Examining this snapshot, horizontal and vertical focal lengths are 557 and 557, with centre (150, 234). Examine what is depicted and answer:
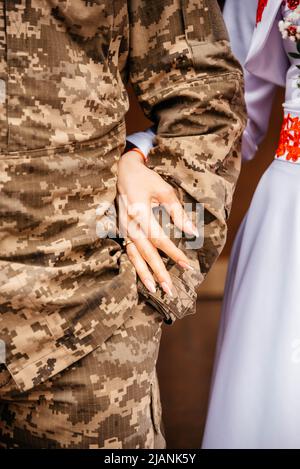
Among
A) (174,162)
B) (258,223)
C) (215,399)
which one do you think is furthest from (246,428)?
(174,162)

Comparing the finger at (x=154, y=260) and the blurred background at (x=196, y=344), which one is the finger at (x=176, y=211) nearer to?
the finger at (x=154, y=260)

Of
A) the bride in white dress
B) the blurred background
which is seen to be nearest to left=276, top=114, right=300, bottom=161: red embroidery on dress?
the bride in white dress

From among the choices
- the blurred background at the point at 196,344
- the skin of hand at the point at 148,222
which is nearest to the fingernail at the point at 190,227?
the skin of hand at the point at 148,222

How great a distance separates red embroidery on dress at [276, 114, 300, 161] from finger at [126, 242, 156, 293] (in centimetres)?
37

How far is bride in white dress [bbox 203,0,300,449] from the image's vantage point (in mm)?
964

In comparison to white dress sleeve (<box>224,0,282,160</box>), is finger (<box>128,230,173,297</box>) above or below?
below

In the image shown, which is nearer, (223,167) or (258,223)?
(223,167)

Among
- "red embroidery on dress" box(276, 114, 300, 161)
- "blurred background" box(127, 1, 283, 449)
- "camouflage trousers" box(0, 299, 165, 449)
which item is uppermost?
"red embroidery on dress" box(276, 114, 300, 161)

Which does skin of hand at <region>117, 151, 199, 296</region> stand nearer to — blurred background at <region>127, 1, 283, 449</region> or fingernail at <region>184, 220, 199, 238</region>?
fingernail at <region>184, 220, 199, 238</region>

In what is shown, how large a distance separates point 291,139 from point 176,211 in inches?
12.0

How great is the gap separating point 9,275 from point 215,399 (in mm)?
533

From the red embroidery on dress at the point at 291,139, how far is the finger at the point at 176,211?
0.91 feet

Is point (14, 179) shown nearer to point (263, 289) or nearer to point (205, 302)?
point (263, 289)
